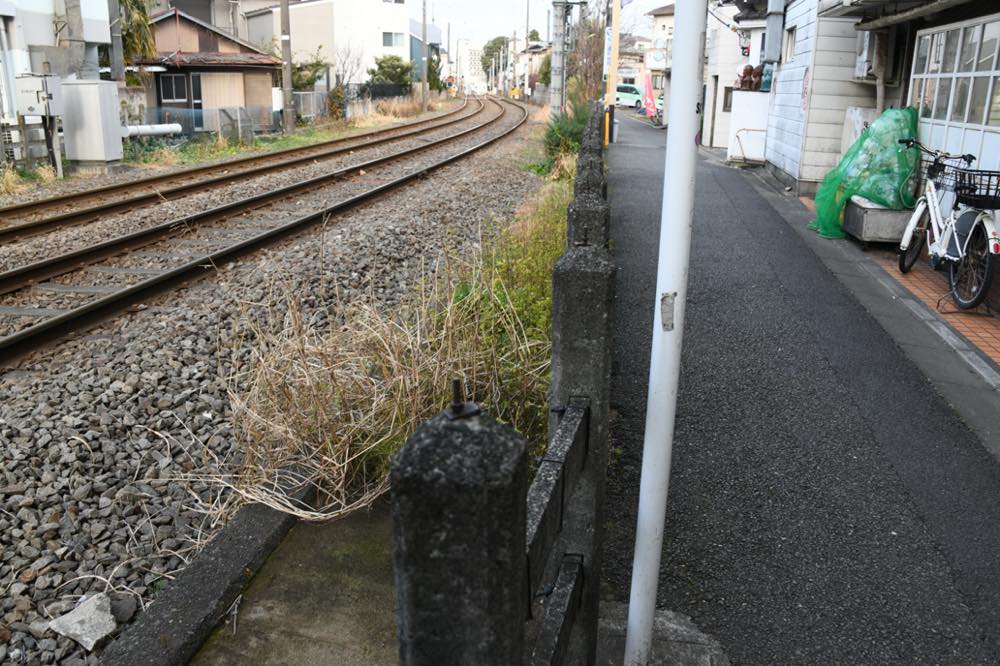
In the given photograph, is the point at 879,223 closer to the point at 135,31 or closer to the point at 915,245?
the point at 915,245

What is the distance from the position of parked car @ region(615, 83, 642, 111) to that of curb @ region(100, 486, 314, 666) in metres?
57.7

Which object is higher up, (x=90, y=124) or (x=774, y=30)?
(x=774, y=30)

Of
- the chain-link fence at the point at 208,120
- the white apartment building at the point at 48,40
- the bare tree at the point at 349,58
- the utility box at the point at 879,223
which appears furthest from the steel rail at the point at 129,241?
the bare tree at the point at 349,58

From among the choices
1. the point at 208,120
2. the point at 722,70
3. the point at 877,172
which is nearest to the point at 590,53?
the point at 722,70

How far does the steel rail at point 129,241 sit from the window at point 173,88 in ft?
68.9

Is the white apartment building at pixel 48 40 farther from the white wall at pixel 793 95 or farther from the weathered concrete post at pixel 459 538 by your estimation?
the weathered concrete post at pixel 459 538

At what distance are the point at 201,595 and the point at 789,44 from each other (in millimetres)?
17690

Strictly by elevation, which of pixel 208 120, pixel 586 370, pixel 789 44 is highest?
pixel 789 44

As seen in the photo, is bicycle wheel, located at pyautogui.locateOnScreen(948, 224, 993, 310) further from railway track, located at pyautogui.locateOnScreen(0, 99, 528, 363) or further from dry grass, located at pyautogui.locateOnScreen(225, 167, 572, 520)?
railway track, located at pyautogui.locateOnScreen(0, 99, 528, 363)

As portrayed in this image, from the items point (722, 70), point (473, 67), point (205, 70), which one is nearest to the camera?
point (722, 70)

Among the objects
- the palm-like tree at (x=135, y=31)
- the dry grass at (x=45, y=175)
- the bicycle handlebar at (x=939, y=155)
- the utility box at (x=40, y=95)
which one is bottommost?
the dry grass at (x=45, y=175)

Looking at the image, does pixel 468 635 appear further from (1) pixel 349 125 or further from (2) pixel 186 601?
(1) pixel 349 125

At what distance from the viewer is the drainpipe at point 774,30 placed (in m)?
18.1

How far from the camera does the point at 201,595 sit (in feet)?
10.2
